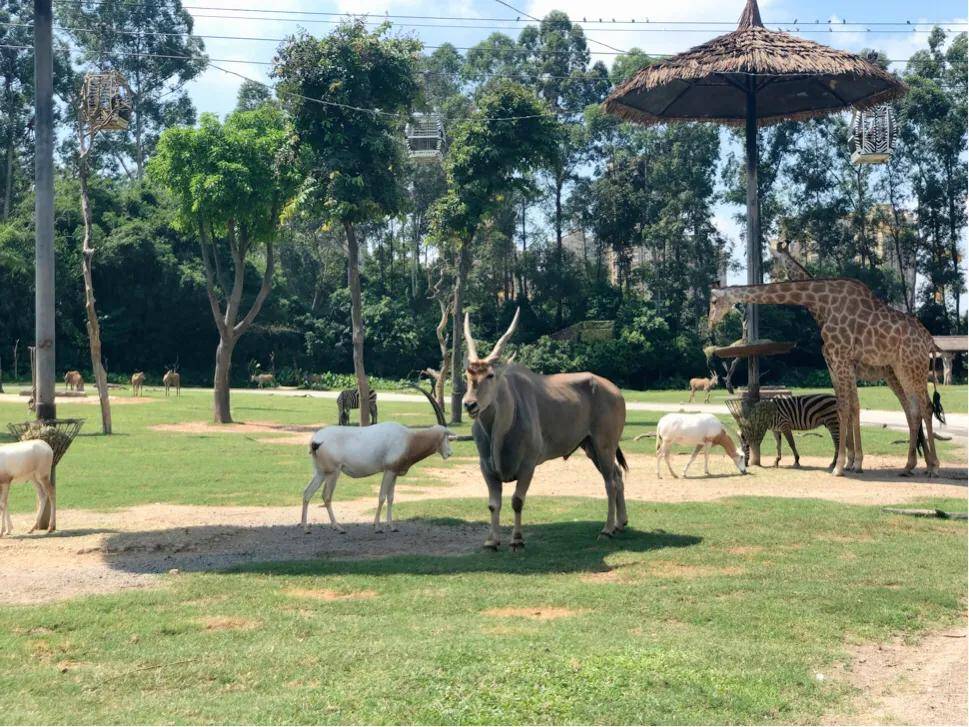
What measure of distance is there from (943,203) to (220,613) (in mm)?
58644

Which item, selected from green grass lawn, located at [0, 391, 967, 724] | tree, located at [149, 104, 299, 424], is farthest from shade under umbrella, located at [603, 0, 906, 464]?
tree, located at [149, 104, 299, 424]

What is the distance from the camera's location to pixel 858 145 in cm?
2233

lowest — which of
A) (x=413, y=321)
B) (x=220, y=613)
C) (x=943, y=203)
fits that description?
(x=220, y=613)

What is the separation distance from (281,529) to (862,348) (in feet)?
34.6

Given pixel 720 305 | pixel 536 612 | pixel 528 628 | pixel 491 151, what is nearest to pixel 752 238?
pixel 720 305

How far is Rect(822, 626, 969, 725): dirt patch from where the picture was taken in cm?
611

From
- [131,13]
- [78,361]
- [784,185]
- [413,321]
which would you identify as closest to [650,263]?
[784,185]

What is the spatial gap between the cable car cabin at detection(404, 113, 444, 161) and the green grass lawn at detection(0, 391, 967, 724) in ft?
46.3

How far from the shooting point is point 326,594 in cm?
920

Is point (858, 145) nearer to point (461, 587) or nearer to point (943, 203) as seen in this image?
point (461, 587)

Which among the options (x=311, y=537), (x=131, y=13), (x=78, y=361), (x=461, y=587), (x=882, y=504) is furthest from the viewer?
(x=131, y=13)

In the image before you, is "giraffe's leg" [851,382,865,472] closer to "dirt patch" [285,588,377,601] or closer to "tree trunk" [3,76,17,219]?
"dirt patch" [285,588,377,601]

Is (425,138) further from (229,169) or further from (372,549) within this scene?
(372,549)

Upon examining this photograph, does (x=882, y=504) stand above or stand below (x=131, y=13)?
below
